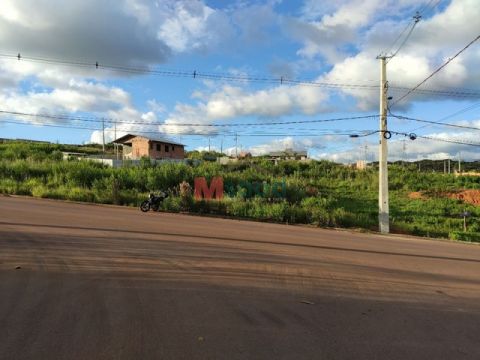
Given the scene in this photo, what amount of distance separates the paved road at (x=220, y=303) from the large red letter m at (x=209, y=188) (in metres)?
19.2

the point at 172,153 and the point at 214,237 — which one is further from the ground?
the point at 172,153

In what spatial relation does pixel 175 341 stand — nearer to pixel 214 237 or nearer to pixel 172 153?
pixel 214 237

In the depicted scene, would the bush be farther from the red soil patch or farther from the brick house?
the brick house

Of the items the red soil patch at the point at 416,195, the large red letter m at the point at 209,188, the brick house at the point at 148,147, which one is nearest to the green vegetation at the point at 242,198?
the red soil patch at the point at 416,195

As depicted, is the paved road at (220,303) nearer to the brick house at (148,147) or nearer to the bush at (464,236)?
the bush at (464,236)

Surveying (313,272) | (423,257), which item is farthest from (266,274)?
(423,257)

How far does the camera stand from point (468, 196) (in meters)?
44.2

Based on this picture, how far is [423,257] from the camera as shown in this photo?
1345 centimetres

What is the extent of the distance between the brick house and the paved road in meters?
63.2

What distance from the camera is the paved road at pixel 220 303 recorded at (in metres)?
4.84

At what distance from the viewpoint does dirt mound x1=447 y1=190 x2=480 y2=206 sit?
4229 cm

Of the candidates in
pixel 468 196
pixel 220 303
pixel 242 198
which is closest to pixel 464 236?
pixel 242 198

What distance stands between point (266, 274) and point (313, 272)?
106cm

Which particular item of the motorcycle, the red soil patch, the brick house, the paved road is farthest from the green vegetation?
the brick house
